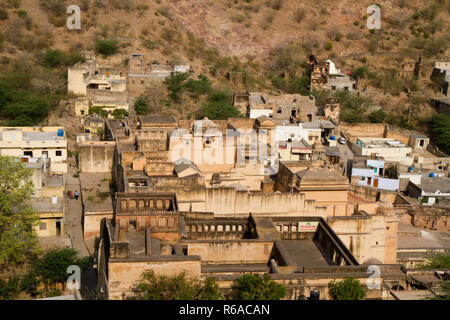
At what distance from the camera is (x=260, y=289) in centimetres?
1475

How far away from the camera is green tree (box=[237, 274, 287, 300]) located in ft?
48.1

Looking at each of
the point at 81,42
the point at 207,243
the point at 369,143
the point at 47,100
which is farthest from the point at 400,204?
the point at 81,42

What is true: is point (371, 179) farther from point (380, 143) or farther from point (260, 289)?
point (260, 289)

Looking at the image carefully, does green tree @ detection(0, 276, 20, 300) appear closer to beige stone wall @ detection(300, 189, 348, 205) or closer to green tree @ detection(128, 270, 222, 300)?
green tree @ detection(128, 270, 222, 300)

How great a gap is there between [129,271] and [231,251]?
12.9ft

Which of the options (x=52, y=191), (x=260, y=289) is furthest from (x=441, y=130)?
(x=260, y=289)

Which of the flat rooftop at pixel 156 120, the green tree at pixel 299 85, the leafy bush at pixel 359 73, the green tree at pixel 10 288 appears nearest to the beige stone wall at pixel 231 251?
the green tree at pixel 10 288

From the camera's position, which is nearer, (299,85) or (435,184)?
(435,184)

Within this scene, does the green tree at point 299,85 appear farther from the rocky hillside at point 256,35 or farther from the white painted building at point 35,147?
the white painted building at point 35,147

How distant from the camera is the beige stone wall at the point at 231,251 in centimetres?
1800

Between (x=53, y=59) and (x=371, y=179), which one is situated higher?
A: (x=53, y=59)

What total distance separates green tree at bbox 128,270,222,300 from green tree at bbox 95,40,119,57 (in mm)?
28714

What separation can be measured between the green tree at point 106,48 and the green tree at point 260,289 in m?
29.4
